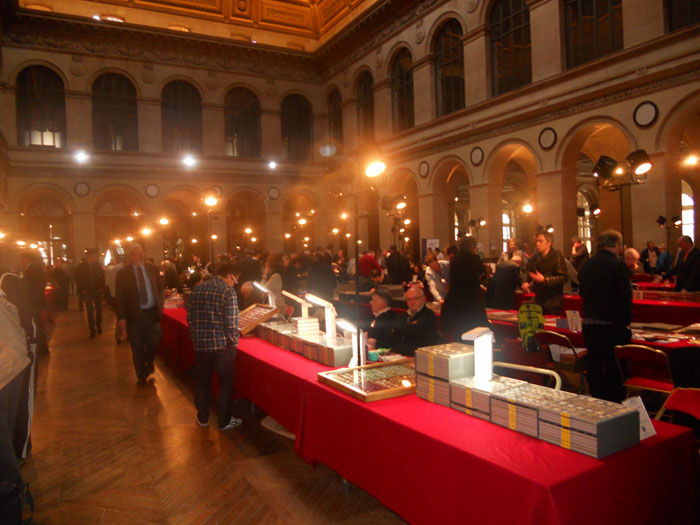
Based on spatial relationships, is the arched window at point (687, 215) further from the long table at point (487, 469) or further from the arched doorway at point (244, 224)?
the long table at point (487, 469)

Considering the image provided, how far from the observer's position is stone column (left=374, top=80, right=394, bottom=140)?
67.6 feet

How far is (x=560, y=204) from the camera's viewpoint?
46.9 feet

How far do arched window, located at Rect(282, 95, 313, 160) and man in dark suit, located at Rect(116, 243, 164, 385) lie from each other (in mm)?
19093

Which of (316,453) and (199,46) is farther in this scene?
(199,46)

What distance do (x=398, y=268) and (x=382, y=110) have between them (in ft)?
33.5

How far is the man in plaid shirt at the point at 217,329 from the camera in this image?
15.6 feet

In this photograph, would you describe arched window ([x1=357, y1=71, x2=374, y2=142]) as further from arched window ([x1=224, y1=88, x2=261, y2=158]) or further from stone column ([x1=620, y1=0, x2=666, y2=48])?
stone column ([x1=620, y1=0, x2=666, y2=48])

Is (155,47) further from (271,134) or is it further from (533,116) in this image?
(533,116)

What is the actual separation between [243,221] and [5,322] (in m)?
24.2

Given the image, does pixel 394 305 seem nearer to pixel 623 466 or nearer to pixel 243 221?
pixel 623 466

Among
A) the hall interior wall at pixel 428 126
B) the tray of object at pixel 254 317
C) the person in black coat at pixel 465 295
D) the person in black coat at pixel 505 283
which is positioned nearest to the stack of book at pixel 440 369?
the person in black coat at pixel 465 295

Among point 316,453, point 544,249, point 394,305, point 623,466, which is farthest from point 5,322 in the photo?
point 394,305

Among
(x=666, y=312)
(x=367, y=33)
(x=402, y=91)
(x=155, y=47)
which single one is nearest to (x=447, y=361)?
(x=666, y=312)

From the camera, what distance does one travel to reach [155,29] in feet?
68.9
